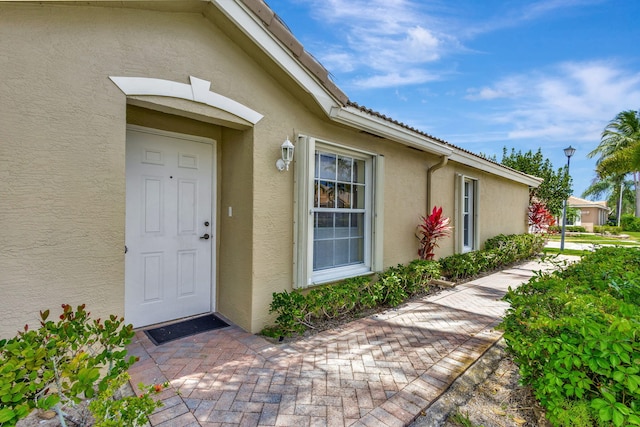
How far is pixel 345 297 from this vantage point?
503 cm

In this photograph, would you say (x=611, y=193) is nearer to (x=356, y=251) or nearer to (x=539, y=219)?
(x=539, y=219)

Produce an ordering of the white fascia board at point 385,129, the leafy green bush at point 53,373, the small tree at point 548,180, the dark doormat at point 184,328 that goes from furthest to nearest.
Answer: the small tree at point 548,180
the white fascia board at point 385,129
the dark doormat at point 184,328
the leafy green bush at point 53,373

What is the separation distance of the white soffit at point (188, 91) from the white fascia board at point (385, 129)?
1.48 metres

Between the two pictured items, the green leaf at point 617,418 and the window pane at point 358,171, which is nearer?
the green leaf at point 617,418

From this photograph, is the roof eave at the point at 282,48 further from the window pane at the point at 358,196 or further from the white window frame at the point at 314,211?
the window pane at the point at 358,196

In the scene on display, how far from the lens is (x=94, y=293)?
3.16m

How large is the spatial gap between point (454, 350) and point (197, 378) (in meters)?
3.19

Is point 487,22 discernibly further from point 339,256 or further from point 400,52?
point 339,256

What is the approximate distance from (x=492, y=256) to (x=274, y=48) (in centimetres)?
892

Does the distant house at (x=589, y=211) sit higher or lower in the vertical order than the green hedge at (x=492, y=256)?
higher

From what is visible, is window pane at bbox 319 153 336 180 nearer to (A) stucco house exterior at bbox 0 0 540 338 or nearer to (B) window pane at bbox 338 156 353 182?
(A) stucco house exterior at bbox 0 0 540 338

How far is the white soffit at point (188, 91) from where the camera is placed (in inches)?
131

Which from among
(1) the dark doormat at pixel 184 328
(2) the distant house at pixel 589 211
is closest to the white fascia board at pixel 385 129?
(1) the dark doormat at pixel 184 328

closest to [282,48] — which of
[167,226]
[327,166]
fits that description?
[327,166]
